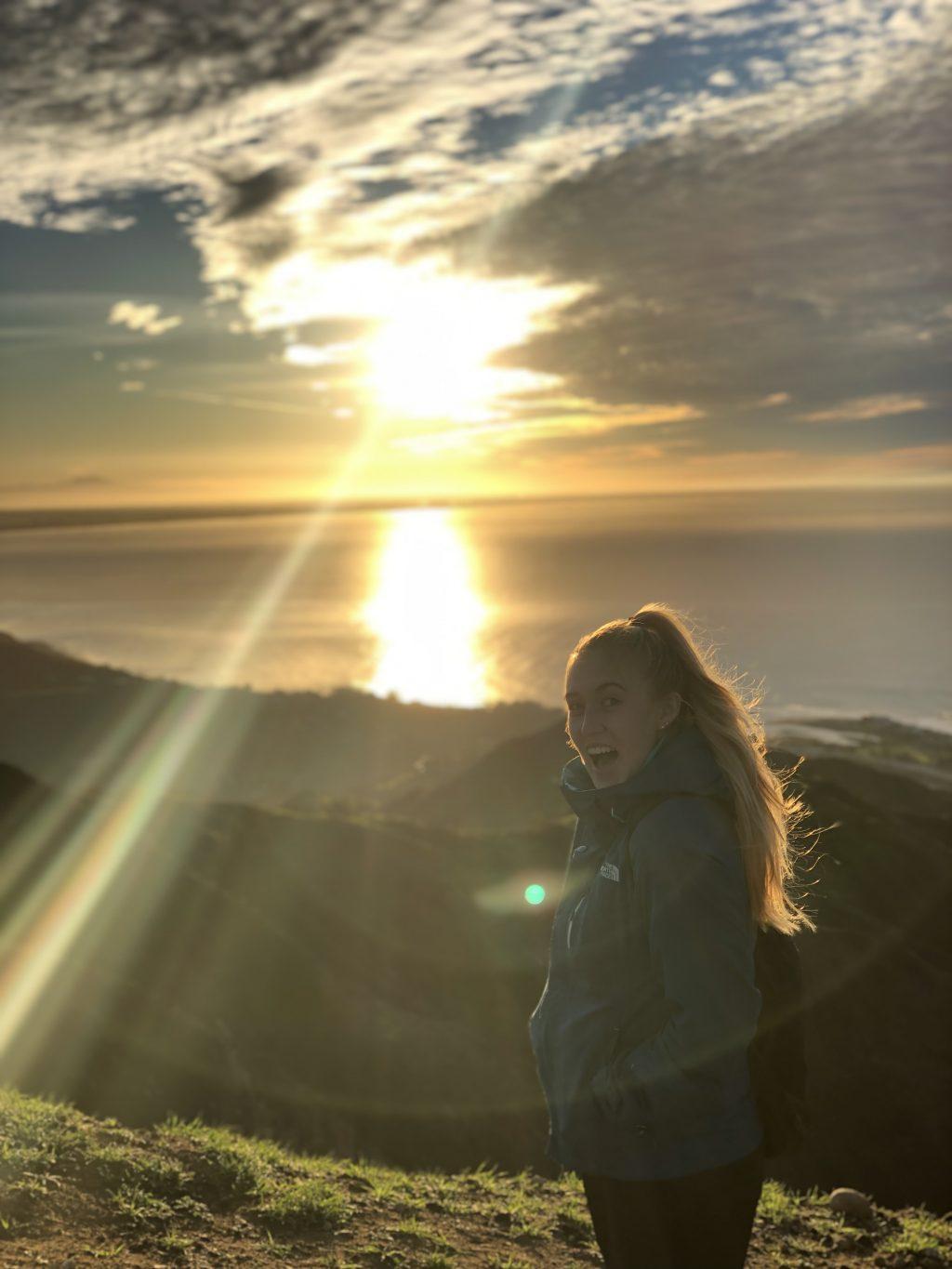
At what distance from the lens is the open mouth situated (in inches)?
111

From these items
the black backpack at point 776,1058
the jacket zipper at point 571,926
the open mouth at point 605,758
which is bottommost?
the black backpack at point 776,1058

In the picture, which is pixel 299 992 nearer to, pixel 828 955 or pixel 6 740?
pixel 828 955

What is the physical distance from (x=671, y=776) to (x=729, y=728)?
0.95 ft

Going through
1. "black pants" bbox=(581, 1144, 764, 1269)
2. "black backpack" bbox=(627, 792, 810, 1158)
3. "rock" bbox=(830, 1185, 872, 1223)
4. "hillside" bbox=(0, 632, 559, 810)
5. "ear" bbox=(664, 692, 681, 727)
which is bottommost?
"hillside" bbox=(0, 632, 559, 810)

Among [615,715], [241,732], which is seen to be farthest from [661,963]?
[241,732]

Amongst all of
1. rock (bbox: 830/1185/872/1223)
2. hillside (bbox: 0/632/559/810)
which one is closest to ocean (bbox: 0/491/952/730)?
hillside (bbox: 0/632/559/810)

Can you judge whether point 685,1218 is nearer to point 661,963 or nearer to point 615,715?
point 661,963

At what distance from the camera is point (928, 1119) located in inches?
549

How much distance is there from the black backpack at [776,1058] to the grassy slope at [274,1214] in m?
3.65

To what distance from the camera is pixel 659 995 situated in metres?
2.59

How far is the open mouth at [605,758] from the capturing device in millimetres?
2822

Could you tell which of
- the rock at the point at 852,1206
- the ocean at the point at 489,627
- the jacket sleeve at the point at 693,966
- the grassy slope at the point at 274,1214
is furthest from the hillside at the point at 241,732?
the jacket sleeve at the point at 693,966

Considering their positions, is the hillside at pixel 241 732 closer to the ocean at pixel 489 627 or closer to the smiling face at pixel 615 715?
the ocean at pixel 489 627

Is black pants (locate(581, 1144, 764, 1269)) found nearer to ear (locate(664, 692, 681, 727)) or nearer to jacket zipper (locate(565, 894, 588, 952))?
jacket zipper (locate(565, 894, 588, 952))
